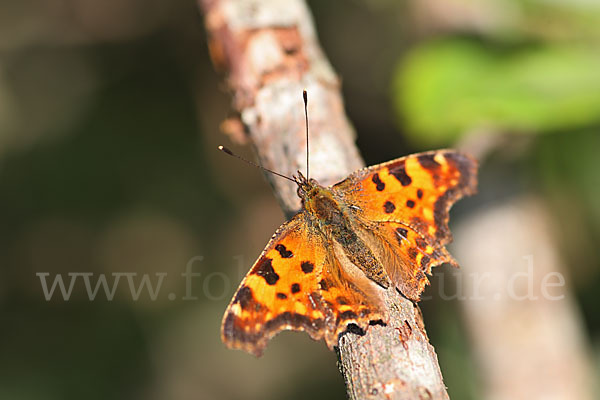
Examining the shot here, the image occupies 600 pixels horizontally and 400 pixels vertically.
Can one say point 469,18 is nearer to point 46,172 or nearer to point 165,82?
point 165,82

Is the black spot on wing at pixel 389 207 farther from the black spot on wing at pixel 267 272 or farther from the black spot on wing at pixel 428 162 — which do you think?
the black spot on wing at pixel 267 272

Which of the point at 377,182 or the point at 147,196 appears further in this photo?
the point at 147,196

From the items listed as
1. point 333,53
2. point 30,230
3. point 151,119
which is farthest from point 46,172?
point 333,53

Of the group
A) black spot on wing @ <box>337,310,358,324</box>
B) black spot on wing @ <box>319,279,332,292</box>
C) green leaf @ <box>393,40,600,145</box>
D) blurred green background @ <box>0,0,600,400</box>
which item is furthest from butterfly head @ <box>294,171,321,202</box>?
blurred green background @ <box>0,0,600,400</box>

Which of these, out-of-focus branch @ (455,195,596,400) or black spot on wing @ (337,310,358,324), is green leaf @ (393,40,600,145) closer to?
out-of-focus branch @ (455,195,596,400)

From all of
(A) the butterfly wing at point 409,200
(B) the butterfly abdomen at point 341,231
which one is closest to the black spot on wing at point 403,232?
(A) the butterfly wing at point 409,200

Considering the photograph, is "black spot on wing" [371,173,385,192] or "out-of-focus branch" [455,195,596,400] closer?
"black spot on wing" [371,173,385,192]

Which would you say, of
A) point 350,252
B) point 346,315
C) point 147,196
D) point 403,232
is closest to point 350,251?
point 350,252

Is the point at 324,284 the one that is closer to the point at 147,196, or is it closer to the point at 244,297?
the point at 244,297
